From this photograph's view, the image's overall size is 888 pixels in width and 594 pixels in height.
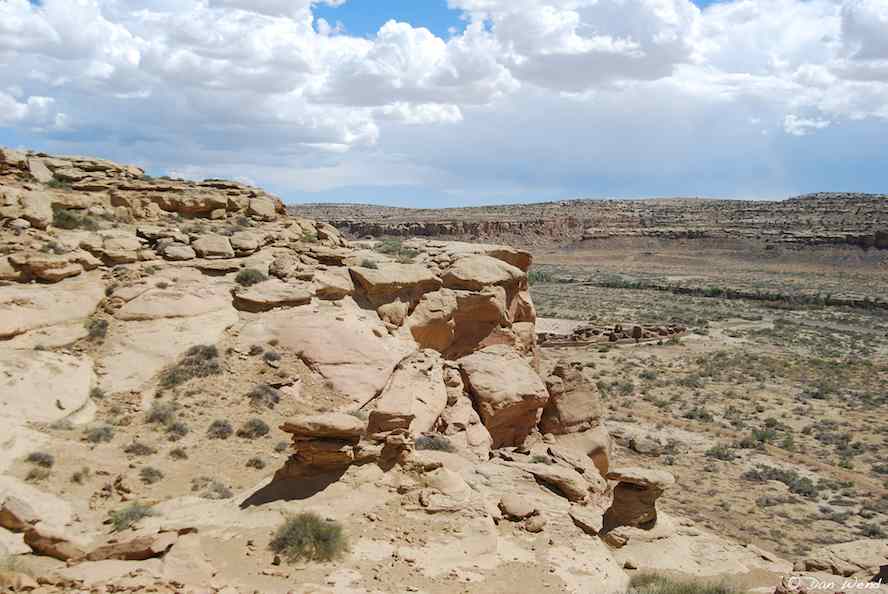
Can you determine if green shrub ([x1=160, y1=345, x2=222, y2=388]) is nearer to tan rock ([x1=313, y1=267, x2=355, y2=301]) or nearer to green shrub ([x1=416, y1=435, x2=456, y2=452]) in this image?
tan rock ([x1=313, y1=267, x2=355, y2=301])

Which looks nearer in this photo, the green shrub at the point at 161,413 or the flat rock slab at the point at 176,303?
the green shrub at the point at 161,413

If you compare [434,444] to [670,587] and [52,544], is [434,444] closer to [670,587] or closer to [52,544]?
[670,587]

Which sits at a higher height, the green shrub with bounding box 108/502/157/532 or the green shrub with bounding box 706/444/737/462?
the green shrub with bounding box 108/502/157/532

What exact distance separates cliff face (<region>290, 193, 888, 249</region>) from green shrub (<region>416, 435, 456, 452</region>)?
8395cm

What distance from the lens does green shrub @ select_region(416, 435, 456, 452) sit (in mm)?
13273

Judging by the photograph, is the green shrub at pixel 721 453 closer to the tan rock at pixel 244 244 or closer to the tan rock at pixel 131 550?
the tan rock at pixel 244 244

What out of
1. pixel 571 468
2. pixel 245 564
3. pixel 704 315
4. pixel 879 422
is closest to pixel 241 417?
pixel 245 564

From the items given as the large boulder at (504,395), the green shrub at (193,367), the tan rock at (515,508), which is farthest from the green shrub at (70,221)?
the tan rock at (515,508)

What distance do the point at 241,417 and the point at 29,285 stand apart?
5773 millimetres

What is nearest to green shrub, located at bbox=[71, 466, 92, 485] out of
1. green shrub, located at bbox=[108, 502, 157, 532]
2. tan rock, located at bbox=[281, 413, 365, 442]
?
green shrub, located at bbox=[108, 502, 157, 532]

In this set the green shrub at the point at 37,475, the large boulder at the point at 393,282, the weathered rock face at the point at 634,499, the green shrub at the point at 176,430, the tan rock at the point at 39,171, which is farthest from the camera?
the tan rock at the point at 39,171

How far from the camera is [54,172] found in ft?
69.9

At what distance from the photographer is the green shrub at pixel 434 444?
43.5ft

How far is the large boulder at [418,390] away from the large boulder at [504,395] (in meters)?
0.97
